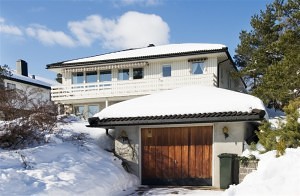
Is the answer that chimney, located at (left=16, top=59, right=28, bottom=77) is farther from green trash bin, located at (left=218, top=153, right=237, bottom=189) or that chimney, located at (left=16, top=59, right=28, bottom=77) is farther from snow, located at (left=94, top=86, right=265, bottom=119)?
green trash bin, located at (left=218, top=153, right=237, bottom=189)

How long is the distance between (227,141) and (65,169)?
5988 mm

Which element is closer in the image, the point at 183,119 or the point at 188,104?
the point at 183,119

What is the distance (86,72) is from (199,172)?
621 inches

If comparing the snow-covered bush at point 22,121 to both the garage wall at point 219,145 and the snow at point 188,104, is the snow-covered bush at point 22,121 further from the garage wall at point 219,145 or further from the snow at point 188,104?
the garage wall at point 219,145

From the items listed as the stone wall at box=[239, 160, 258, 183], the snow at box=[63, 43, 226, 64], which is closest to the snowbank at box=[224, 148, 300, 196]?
the stone wall at box=[239, 160, 258, 183]

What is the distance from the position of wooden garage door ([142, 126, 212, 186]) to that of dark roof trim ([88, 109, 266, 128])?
2.81 feet

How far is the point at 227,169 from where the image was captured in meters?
10.3

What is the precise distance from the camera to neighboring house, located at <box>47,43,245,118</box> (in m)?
21.1

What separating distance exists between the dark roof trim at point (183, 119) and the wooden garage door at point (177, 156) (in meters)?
0.86

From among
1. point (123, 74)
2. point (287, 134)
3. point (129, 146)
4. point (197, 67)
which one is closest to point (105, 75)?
point (123, 74)

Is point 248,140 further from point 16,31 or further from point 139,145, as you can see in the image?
point 16,31

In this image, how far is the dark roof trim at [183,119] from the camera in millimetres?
10227

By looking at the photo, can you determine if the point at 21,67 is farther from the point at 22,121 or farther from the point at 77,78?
the point at 22,121

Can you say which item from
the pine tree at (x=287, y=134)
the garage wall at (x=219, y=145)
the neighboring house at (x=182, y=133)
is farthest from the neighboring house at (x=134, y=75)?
the pine tree at (x=287, y=134)
